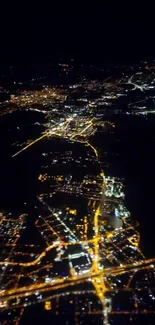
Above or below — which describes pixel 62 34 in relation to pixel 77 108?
above

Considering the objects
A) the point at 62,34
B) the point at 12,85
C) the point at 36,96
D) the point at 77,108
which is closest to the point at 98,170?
the point at 77,108

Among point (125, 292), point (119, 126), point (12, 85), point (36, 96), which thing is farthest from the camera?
point (12, 85)

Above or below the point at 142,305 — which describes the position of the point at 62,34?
above

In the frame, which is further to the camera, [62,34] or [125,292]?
[62,34]

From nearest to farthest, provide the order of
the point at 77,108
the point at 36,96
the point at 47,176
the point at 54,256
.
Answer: the point at 54,256 → the point at 47,176 → the point at 77,108 → the point at 36,96

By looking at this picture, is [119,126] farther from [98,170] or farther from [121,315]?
[121,315]

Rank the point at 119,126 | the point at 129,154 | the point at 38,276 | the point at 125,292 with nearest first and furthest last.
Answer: the point at 125,292 → the point at 38,276 → the point at 129,154 → the point at 119,126

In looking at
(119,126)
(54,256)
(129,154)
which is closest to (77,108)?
(119,126)

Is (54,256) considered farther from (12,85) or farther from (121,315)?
(12,85)

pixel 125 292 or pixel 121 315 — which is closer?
pixel 121 315
